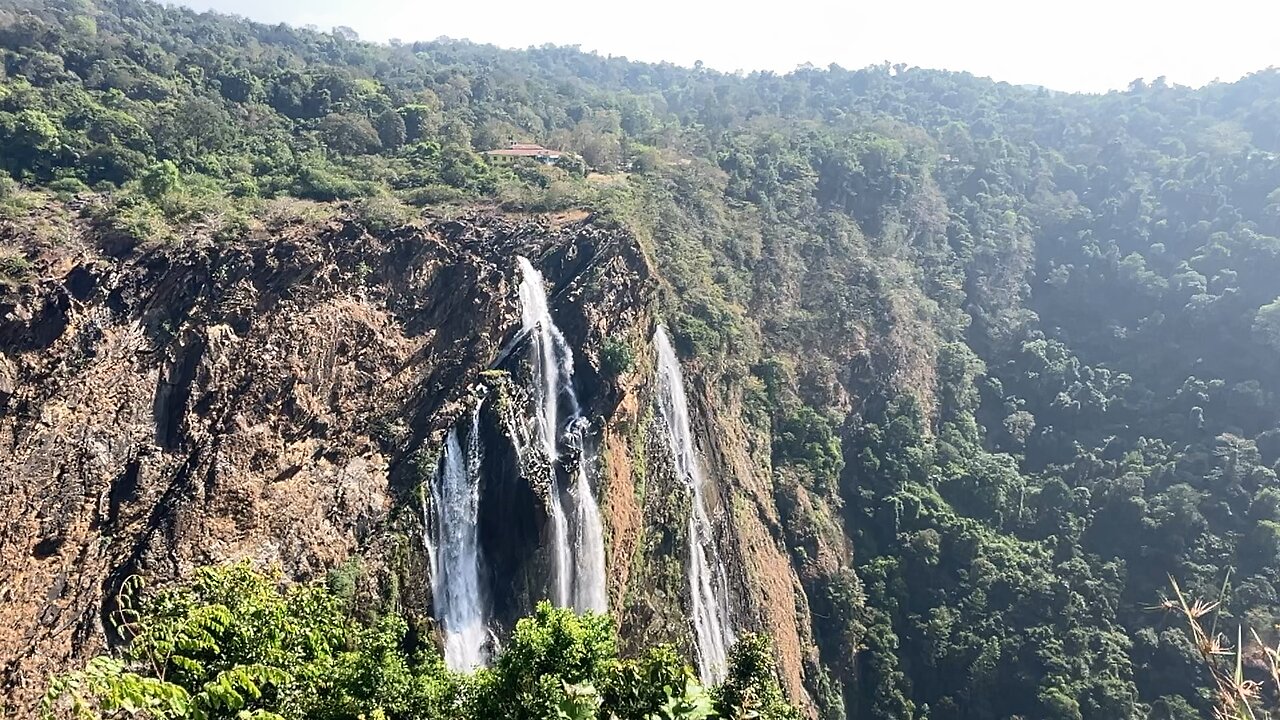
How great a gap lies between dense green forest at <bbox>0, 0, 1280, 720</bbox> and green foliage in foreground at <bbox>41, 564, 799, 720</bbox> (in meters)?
0.94

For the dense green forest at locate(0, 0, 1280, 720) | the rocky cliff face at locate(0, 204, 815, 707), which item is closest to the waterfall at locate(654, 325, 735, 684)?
the rocky cliff face at locate(0, 204, 815, 707)

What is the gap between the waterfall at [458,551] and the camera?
62.7 ft

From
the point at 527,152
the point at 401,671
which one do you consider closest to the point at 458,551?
the point at 401,671

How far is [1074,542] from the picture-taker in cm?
3441

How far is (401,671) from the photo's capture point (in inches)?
476

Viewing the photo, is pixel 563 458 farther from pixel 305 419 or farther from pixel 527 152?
pixel 527 152

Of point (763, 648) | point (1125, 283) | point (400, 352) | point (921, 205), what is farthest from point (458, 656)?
point (1125, 283)

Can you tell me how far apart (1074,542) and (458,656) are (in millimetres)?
28880

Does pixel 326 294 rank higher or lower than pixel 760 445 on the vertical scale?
higher

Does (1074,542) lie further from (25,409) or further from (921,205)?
(25,409)

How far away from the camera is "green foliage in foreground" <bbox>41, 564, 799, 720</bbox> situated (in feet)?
28.4

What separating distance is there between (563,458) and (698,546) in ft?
21.1

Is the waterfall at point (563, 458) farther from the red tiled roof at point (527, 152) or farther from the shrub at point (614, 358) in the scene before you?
the red tiled roof at point (527, 152)

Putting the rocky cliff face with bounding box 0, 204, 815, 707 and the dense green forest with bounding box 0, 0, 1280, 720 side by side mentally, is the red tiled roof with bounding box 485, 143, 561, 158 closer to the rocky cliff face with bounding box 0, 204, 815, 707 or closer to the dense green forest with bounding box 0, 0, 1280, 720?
the dense green forest with bounding box 0, 0, 1280, 720
